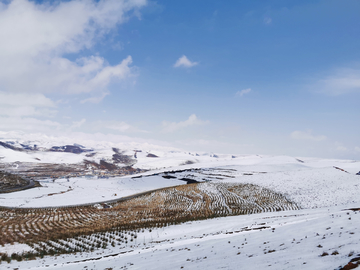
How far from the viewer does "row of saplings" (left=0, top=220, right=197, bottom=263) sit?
19.9m

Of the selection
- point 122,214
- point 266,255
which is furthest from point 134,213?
point 266,255

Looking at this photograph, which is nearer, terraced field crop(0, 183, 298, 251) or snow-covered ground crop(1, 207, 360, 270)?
snow-covered ground crop(1, 207, 360, 270)

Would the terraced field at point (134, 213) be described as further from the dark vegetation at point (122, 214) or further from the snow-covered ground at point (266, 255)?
the snow-covered ground at point (266, 255)

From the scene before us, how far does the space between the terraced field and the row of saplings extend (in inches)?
9.5

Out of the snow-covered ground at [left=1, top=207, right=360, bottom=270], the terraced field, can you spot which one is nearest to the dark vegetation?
the terraced field

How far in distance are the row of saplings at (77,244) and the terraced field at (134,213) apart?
241mm

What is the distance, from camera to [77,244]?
2302 cm

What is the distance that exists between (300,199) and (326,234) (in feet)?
141

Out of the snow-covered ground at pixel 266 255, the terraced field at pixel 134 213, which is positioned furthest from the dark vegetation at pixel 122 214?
the snow-covered ground at pixel 266 255

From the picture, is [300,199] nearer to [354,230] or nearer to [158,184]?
[354,230]

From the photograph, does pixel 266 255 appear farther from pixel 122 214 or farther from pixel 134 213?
pixel 122 214

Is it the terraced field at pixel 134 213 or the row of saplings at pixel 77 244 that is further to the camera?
the terraced field at pixel 134 213

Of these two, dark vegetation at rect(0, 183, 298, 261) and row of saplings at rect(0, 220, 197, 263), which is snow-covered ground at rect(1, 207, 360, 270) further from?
dark vegetation at rect(0, 183, 298, 261)

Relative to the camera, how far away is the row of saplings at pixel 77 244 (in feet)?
65.2
